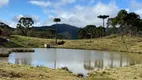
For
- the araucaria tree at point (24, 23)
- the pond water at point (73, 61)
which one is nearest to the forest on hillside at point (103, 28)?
the araucaria tree at point (24, 23)

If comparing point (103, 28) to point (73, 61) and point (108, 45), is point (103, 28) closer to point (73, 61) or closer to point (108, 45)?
point (108, 45)

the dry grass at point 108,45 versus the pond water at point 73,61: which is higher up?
the dry grass at point 108,45

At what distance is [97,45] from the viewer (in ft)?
290

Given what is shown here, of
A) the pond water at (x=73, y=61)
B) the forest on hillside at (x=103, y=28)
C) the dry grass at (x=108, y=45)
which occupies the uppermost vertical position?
the forest on hillside at (x=103, y=28)

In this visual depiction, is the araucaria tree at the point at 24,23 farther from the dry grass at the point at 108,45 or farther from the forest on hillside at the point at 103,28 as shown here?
the dry grass at the point at 108,45

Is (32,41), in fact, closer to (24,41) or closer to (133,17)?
(24,41)

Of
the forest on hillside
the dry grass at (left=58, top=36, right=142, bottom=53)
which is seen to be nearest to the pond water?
the dry grass at (left=58, top=36, right=142, bottom=53)

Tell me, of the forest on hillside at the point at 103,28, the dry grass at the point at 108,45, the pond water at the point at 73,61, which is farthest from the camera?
the forest on hillside at the point at 103,28

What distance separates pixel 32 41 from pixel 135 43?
112 ft

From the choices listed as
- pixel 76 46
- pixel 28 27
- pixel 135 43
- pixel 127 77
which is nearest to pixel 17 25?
pixel 28 27

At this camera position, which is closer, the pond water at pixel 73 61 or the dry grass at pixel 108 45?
the pond water at pixel 73 61

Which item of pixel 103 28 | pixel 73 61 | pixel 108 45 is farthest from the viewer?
pixel 103 28

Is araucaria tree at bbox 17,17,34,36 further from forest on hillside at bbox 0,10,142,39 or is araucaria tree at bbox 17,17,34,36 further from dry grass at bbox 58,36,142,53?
dry grass at bbox 58,36,142,53

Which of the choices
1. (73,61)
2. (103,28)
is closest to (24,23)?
(103,28)
